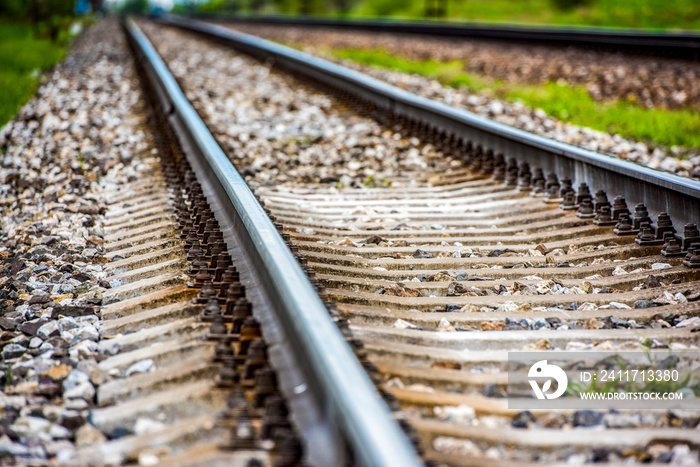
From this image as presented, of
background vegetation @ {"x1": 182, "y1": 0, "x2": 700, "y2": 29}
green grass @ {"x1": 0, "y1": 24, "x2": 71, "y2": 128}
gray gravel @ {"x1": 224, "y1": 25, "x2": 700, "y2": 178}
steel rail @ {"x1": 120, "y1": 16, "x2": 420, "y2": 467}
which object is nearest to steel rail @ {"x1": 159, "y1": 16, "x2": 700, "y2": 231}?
gray gravel @ {"x1": 224, "y1": 25, "x2": 700, "y2": 178}

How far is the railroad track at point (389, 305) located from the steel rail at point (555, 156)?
0.01m

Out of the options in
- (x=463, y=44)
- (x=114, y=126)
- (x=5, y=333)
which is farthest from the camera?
(x=463, y=44)

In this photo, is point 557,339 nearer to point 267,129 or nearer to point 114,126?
point 267,129

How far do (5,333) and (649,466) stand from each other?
2.35m

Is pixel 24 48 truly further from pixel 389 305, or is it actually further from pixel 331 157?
pixel 389 305

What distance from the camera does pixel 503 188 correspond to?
488 cm

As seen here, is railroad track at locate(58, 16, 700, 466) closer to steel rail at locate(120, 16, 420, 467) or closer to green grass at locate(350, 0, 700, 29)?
steel rail at locate(120, 16, 420, 467)

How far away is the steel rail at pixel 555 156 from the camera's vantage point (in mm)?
3594

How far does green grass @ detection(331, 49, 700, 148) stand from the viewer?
6572 millimetres

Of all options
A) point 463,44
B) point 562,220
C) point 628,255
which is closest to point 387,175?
point 562,220

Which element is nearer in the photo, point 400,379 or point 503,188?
point 400,379

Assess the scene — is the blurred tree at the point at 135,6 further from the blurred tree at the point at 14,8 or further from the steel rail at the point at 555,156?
the steel rail at the point at 555,156

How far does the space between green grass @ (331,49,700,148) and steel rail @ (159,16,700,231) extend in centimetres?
172

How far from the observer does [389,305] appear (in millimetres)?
3029
